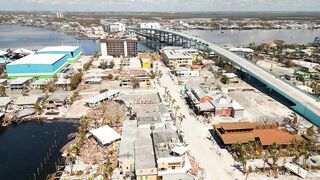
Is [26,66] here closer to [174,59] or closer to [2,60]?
[2,60]

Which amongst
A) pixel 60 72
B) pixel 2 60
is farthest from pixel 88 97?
pixel 2 60

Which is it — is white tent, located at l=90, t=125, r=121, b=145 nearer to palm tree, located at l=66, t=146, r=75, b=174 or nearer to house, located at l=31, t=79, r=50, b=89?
palm tree, located at l=66, t=146, r=75, b=174

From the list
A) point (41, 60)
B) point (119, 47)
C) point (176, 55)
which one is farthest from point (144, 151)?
point (119, 47)

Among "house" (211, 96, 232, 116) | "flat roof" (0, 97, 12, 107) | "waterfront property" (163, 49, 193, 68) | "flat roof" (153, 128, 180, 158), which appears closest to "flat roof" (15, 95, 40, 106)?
"flat roof" (0, 97, 12, 107)

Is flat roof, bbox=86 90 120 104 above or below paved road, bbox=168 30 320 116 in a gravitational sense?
below

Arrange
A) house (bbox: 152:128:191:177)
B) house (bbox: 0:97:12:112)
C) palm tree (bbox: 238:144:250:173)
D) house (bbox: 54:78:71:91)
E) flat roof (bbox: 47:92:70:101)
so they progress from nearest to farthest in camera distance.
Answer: house (bbox: 152:128:191:177)
palm tree (bbox: 238:144:250:173)
house (bbox: 0:97:12:112)
flat roof (bbox: 47:92:70:101)
house (bbox: 54:78:71:91)

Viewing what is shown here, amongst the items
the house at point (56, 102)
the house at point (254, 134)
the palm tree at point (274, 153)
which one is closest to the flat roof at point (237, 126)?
the house at point (254, 134)

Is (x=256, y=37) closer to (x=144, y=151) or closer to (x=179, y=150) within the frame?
(x=179, y=150)

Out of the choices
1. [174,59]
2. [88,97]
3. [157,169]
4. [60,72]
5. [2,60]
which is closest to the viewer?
[157,169]
